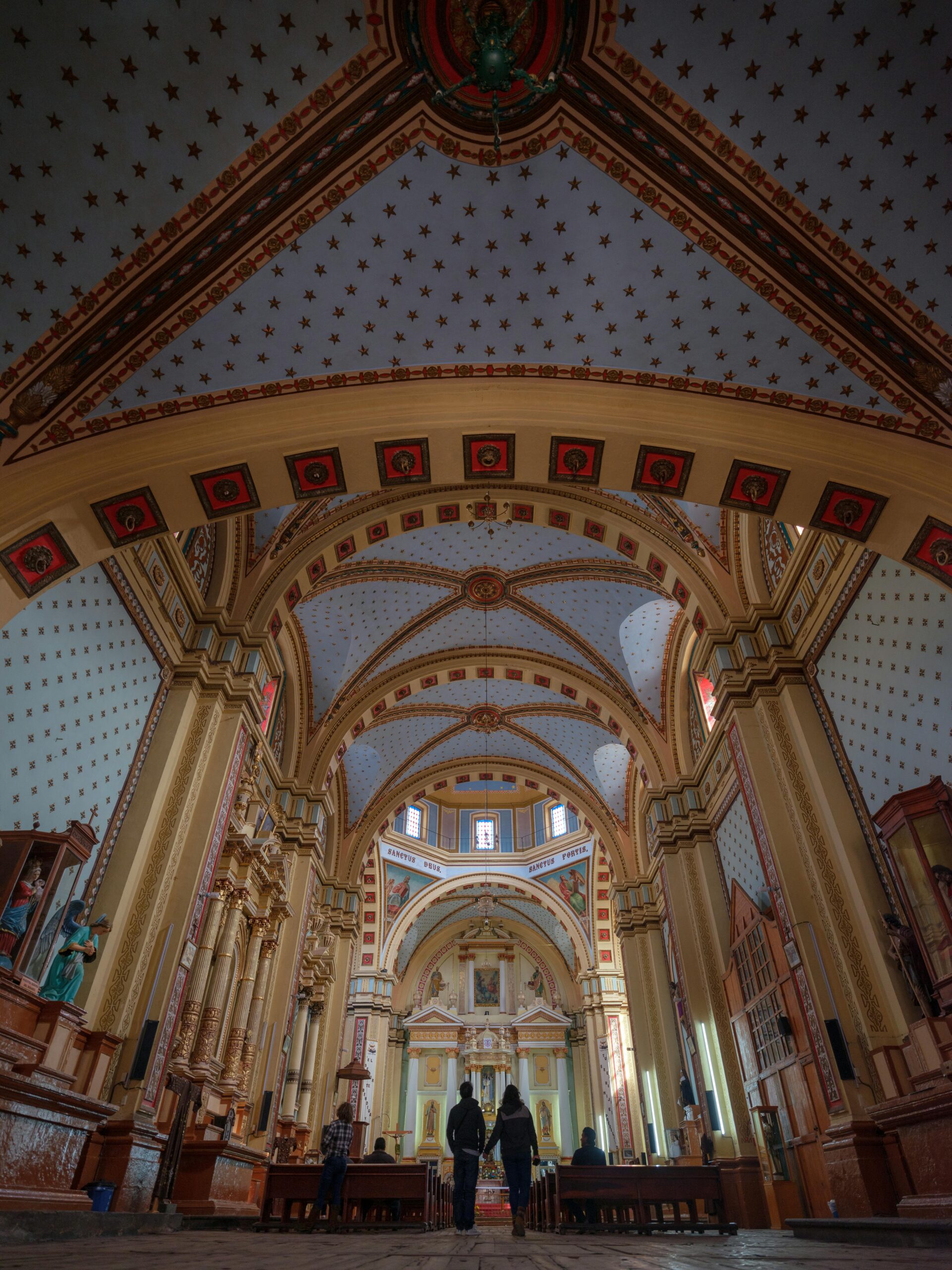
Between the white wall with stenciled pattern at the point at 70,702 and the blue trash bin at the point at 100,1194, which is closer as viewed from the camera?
the blue trash bin at the point at 100,1194

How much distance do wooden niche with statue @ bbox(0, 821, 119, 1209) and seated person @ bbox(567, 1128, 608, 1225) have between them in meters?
5.19

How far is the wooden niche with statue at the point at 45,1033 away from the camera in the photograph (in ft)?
18.6

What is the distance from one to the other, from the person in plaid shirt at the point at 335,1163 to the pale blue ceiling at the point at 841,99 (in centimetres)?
967

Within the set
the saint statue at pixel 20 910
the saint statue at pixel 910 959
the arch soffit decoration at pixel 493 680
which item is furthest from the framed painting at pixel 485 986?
the saint statue at pixel 20 910

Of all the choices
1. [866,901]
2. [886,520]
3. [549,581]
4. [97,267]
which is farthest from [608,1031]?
[97,267]

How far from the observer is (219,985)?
32.7 feet

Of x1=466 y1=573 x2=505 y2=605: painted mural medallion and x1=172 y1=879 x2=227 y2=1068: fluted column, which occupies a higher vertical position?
x1=466 y1=573 x2=505 y2=605: painted mural medallion

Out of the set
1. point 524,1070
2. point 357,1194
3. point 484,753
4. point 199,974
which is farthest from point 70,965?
point 524,1070

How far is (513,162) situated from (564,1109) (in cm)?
2812

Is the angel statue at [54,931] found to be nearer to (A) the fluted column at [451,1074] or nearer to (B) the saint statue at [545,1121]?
(A) the fluted column at [451,1074]

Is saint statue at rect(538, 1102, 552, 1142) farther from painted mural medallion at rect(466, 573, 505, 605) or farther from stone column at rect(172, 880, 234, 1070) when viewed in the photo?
stone column at rect(172, 880, 234, 1070)

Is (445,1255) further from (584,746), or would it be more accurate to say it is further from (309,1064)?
(584,746)

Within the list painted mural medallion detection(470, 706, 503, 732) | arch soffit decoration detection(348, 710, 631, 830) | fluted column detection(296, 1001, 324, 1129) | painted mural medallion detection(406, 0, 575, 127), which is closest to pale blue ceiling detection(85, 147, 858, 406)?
painted mural medallion detection(406, 0, 575, 127)

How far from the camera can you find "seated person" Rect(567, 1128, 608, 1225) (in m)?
8.43
